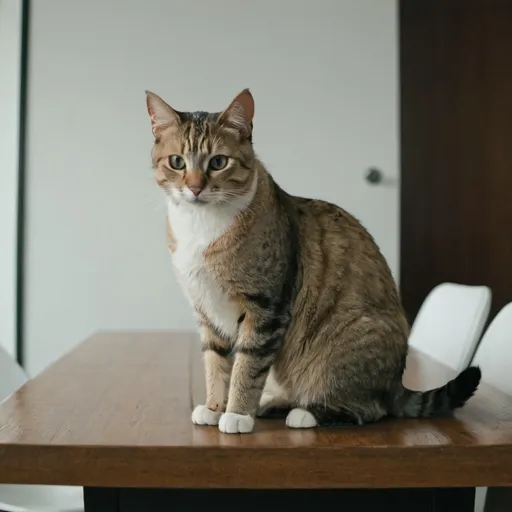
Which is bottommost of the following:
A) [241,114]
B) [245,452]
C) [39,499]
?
[39,499]

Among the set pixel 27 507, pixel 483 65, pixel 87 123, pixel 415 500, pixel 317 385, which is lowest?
pixel 27 507

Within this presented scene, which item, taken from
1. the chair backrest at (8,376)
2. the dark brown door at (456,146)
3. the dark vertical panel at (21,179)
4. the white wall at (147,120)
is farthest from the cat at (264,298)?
the dark brown door at (456,146)

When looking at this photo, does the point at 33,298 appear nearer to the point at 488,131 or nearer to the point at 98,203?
the point at 98,203

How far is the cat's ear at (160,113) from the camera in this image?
128 centimetres

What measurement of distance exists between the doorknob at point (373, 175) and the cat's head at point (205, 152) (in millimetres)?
2256

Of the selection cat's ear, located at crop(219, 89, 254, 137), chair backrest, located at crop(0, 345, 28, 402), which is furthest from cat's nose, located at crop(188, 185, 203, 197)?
chair backrest, located at crop(0, 345, 28, 402)

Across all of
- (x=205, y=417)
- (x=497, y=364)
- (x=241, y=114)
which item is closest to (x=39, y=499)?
(x=205, y=417)

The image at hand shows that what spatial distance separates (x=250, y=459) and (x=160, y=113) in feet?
2.00

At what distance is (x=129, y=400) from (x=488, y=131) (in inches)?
112

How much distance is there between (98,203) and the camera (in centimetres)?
350

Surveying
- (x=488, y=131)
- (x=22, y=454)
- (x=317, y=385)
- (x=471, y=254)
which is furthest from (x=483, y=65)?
(x=22, y=454)

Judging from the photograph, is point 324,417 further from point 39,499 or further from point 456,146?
point 456,146

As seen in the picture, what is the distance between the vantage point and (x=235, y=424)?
3.80 ft

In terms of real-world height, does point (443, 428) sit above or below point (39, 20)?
below
